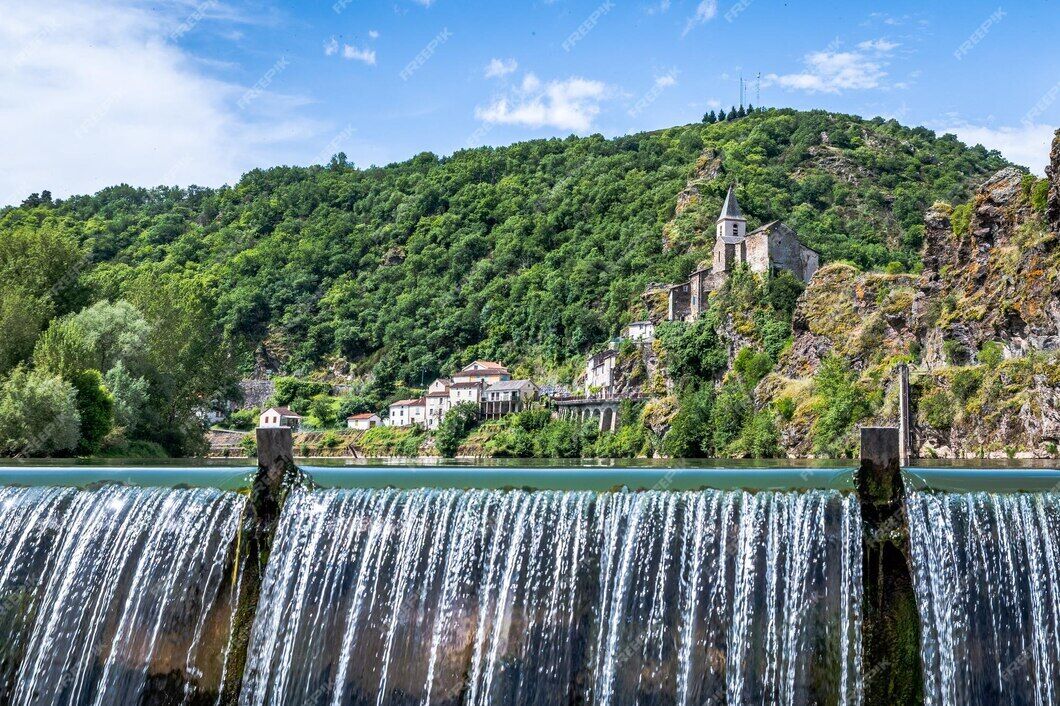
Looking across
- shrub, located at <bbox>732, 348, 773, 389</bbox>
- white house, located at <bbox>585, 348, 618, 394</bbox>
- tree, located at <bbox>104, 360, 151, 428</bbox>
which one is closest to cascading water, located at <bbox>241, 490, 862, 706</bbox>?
tree, located at <bbox>104, 360, 151, 428</bbox>

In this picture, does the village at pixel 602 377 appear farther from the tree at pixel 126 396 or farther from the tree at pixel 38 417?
the tree at pixel 38 417

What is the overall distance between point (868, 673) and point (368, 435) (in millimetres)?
107439

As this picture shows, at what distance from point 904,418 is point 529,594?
164ft

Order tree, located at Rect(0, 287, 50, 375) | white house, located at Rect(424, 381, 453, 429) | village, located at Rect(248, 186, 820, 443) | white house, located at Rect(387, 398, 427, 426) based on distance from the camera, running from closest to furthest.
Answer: tree, located at Rect(0, 287, 50, 375) < village, located at Rect(248, 186, 820, 443) < white house, located at Rect(424, 381, 453, 429) < white house, located at Rect(387, 398, 427, 426)

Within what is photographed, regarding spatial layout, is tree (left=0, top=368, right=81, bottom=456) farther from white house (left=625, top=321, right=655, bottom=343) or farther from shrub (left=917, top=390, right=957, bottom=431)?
white house (left=625, top=321, right=655, bottom=343)

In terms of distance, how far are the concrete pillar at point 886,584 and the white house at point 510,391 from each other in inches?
3916

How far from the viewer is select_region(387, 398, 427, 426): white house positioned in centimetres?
12553

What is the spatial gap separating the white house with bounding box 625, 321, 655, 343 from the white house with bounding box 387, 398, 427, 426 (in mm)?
23184

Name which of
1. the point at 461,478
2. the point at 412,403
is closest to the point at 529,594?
the point at 461,478

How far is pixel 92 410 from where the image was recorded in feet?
176

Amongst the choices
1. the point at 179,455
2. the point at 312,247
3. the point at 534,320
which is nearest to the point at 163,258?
the point at 312,247

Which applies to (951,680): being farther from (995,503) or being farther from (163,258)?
(163,258)

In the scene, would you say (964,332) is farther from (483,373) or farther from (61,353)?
(483,373)

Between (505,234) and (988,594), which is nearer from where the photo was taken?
(988,594)
